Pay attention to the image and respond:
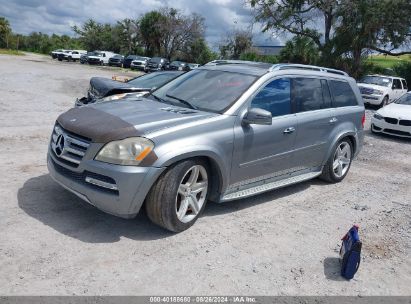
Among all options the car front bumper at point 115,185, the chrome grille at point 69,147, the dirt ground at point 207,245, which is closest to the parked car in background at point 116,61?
the dirt ground at point 207,245

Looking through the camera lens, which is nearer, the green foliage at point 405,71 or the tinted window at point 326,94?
the tinted window at point 326,94

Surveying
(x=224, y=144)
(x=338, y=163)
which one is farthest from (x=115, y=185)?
(x=338, y=163)

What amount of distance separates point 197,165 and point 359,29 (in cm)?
2892

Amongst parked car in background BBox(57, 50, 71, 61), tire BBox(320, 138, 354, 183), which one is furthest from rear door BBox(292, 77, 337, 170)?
parked car in background BBox(57, 50, 71, 61)

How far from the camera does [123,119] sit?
4.09 metres

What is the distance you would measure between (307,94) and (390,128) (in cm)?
701

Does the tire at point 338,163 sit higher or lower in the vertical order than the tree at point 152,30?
lower

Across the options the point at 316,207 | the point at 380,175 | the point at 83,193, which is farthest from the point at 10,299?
the point at 380,175

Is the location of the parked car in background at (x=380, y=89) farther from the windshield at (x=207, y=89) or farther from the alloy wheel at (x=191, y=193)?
the alloy wheel at (x=191, y=193)

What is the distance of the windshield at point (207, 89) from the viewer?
471 centimetres

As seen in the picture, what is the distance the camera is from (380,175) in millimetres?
7355

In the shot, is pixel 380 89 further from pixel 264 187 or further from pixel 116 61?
pixel 116 61

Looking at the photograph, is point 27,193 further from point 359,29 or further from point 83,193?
point 359,29

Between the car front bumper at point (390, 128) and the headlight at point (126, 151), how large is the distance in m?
9.53
